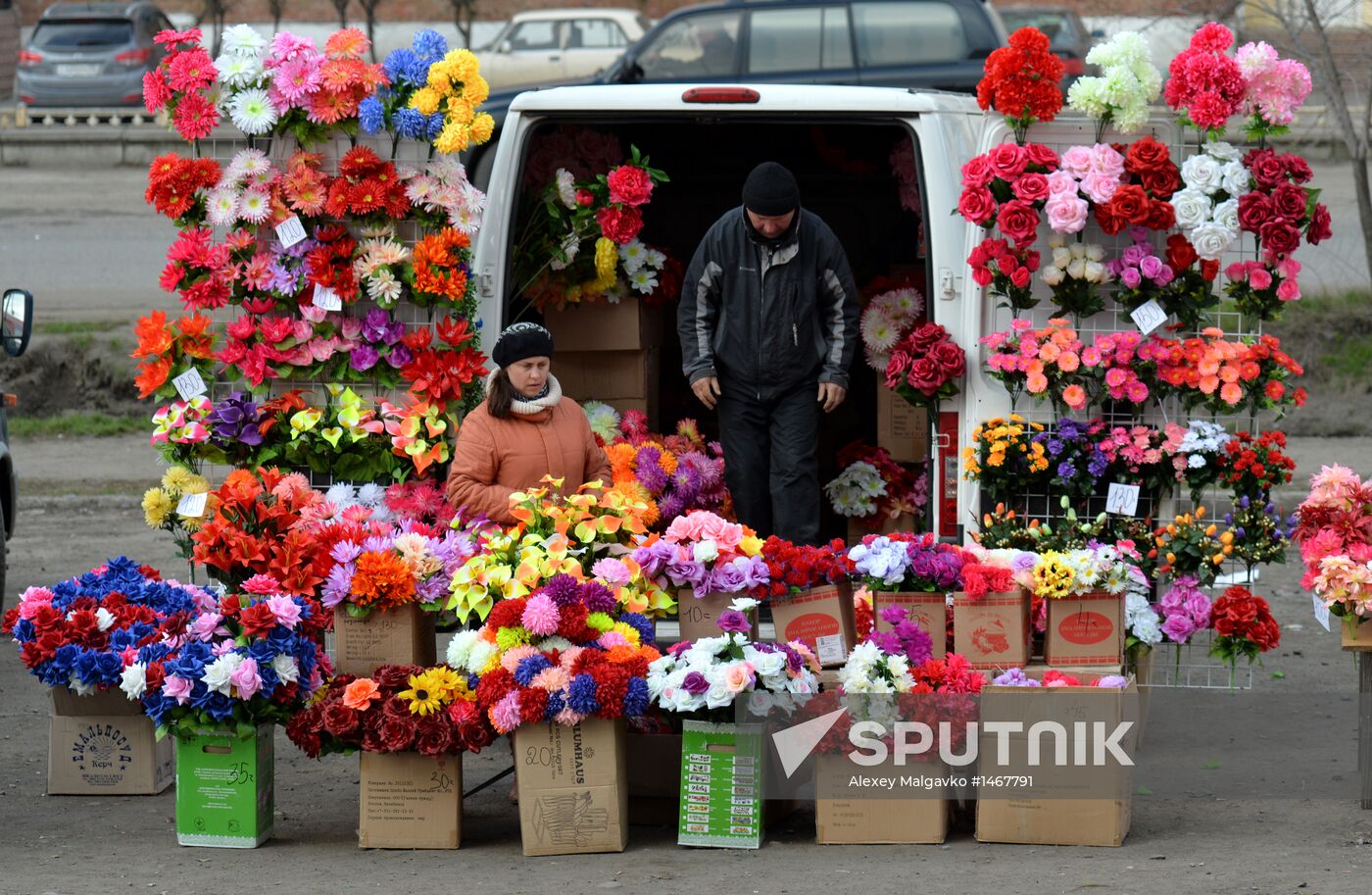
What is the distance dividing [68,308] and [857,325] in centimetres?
1007

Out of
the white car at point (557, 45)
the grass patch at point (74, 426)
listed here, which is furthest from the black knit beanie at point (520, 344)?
the white car at point (557, 45)

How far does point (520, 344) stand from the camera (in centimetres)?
623

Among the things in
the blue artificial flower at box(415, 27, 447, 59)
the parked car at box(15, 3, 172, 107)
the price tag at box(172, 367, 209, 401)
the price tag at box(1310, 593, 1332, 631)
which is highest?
the parked car at box(15, 3, 172, 107)

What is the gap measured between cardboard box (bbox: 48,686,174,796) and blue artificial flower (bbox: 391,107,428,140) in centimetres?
209

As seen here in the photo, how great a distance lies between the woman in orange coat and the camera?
20.6ft

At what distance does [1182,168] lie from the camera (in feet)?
20.8

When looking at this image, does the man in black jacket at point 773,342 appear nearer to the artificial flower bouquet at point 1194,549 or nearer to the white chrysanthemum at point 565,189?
the white chrysanthemum at point 565,189

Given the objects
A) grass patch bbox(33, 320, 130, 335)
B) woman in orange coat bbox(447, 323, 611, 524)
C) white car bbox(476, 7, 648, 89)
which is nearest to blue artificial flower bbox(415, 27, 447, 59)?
woman in orange coat bbox(447, 323, 611, 524)

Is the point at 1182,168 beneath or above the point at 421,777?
above

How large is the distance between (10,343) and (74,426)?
5561mm

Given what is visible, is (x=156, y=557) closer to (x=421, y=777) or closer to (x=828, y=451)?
(x=828, y=451)

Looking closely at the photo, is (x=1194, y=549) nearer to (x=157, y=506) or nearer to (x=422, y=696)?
(x=422, y=696)

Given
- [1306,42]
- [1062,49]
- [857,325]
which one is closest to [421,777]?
[857,325]

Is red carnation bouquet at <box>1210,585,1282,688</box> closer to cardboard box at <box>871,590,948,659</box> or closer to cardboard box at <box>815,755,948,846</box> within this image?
cardboard box at <box>871,590,948,659</box>
